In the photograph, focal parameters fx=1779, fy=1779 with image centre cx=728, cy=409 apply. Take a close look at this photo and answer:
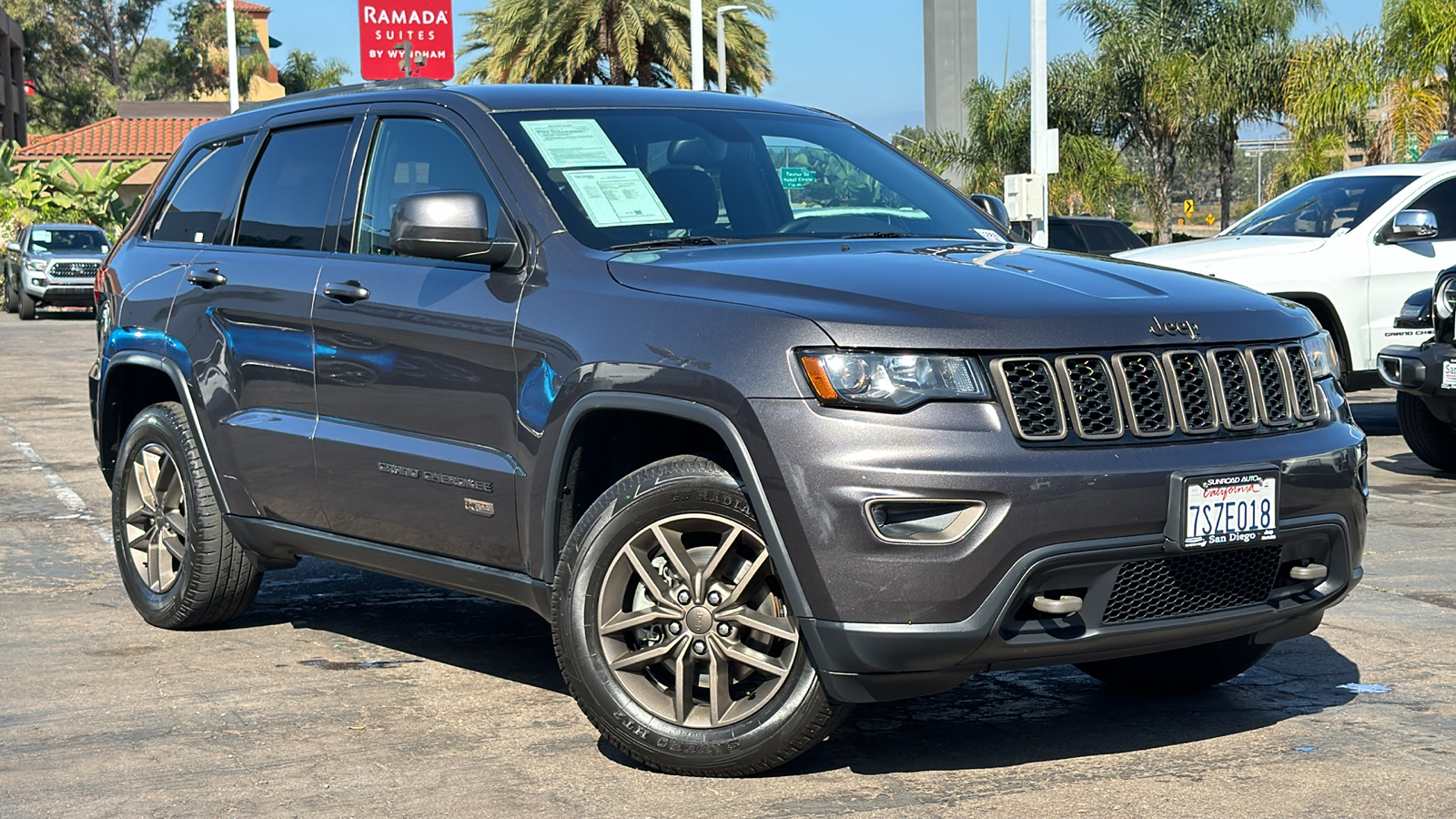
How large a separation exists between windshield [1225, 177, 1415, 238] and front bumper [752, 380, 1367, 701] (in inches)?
336

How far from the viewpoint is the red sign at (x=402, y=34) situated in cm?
3738

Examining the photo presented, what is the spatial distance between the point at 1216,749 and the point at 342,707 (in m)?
2.51

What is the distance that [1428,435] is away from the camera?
33.3ft

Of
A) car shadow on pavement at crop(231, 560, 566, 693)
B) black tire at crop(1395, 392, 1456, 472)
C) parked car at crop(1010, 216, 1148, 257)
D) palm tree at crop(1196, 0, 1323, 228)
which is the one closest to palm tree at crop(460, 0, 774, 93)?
palm tree at crop(1196, 0, 1323, 228)

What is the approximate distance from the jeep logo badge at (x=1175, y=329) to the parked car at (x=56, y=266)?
29935 mm

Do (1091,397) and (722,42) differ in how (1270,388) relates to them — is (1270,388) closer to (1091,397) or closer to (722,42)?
(1091,397)

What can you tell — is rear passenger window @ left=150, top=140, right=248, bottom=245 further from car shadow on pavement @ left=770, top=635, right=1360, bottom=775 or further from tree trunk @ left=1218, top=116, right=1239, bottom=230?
tree trunk @ left=1218, top=116, right=1239, bottom=230

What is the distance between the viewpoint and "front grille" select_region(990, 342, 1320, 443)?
13.4 feet

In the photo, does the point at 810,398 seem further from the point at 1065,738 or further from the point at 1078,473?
the point at 1065,738

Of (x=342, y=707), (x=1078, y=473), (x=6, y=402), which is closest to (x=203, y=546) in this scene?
(x=342, y=707)

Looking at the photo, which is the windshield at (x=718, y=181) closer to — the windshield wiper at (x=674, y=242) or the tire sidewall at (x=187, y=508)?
the windshield wiper at (x=674, y=242)

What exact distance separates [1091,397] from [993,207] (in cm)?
201

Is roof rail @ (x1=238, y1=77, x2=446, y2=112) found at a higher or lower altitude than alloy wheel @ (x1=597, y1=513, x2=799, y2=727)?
higher

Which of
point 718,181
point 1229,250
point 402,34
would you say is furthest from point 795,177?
point 402,34
